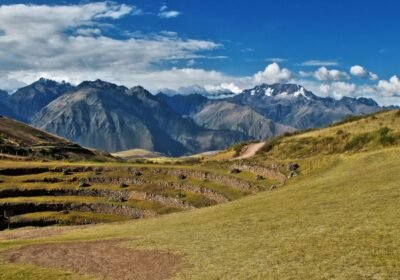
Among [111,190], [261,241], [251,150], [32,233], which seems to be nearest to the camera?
[261,241]

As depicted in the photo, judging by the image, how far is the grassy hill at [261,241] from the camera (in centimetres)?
3045

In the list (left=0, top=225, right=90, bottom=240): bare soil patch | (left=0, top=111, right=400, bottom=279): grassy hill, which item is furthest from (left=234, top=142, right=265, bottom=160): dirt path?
(left=0, top=225, right=90, bottom=240): bare soil patch

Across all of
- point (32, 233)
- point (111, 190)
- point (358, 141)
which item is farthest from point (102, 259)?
point (358, 141)

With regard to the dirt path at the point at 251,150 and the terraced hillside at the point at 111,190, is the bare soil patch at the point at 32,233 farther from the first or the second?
the dirt path at the point at 251,150

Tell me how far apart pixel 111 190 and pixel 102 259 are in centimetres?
6584

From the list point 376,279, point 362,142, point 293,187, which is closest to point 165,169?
point 362,142

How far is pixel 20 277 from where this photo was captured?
1384 inches

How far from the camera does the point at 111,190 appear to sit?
342ft

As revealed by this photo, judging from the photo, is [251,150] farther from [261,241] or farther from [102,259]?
[102,259]

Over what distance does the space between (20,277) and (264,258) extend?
57.3 feet

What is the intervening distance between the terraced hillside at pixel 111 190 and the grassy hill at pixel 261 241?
92.8 ft

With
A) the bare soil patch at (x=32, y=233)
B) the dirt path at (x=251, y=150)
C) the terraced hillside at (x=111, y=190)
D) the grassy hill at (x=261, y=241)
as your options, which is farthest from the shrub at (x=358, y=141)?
the bare soil patch at (x=32, y=233)

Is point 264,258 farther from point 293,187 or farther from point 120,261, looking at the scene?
point 293,187

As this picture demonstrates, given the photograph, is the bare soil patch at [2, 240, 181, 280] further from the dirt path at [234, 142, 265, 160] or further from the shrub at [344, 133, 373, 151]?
the dirt path at [234, 142, 265, 160]
